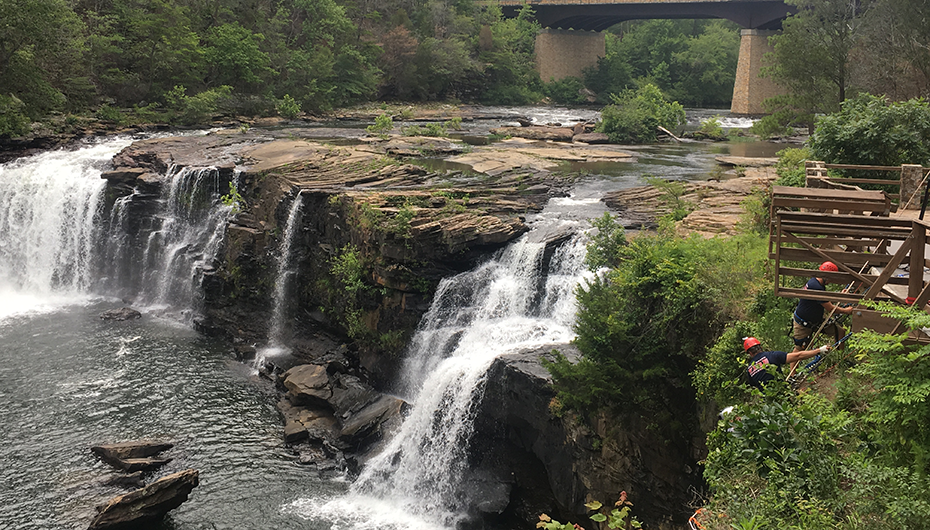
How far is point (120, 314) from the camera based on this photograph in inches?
933

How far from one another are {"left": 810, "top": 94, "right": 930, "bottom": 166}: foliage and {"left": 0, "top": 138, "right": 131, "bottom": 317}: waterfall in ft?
77.0

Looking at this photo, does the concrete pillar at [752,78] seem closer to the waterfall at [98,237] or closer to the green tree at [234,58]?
the green tree at [234,58]

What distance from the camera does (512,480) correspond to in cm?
1454

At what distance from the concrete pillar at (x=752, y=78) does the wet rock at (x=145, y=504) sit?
49.0 m

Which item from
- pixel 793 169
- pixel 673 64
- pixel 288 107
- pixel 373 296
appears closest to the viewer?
pixel 793 169

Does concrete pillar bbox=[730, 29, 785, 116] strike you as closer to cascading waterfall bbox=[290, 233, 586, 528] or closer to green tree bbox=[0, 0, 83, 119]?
cascading waterfall bbox=[290, 233, 586, 528]

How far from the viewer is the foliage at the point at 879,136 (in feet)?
52.1

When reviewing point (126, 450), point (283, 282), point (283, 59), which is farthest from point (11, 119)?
point (126, 450)

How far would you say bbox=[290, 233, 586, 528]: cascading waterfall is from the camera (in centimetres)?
1463

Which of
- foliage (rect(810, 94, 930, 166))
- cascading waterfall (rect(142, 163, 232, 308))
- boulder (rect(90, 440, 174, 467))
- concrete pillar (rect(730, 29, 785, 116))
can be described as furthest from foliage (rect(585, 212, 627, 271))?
concrete pillar (rect(730, 29, 785, 116))

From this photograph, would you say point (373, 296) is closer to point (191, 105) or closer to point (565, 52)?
point (191, 105)

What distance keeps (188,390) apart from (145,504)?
5.58 metres

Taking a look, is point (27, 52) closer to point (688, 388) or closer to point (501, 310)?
point (501, 310)

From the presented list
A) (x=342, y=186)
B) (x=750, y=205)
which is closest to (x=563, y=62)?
(x=342, y=186)
